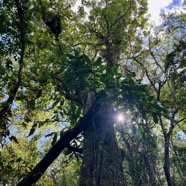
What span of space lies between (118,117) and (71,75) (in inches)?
45.8

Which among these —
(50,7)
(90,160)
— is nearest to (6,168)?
(90,160)

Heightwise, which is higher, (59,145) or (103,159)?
(59,145)

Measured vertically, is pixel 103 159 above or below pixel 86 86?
below

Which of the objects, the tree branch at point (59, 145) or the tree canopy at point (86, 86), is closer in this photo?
the tree canopy at point (86, 86)

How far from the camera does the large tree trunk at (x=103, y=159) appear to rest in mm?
3834

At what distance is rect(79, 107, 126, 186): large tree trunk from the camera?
12.6 feet

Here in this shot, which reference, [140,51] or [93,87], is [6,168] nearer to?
[93,87]

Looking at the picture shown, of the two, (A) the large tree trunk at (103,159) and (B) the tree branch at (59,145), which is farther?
(B) the tree branch at (59,145)

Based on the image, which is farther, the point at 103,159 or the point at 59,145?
the point at 59,145

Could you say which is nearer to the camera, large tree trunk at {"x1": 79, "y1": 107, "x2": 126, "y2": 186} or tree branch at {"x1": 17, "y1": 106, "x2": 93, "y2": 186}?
large tree trunk at {"x1": 79, "y1": 107, "x2": 126, "y2": 186}

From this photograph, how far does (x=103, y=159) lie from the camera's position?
3.98m

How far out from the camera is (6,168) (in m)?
3.33

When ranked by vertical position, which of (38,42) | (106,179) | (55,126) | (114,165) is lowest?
(106,179)

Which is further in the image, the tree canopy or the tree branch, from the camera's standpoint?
the tree branch
